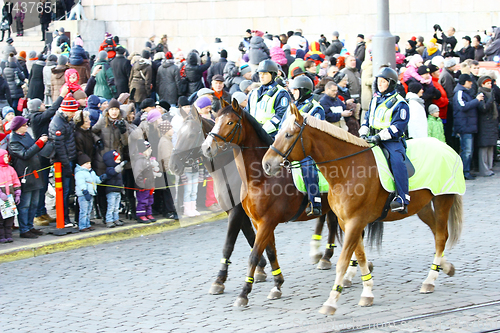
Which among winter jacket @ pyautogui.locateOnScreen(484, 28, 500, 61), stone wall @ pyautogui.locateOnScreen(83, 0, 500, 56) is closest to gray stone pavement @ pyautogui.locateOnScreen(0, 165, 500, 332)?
winter jacket @ pyautogui.locateOnScreen(484, 28, 500, 61)

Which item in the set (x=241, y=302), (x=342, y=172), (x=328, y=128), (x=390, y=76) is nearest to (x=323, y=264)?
(x=241, y=302)

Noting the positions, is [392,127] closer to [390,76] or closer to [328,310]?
[390,76]

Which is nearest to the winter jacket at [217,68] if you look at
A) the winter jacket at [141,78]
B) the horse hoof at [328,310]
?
the winter jacket at [141,78]

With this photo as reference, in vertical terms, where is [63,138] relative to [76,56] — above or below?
below

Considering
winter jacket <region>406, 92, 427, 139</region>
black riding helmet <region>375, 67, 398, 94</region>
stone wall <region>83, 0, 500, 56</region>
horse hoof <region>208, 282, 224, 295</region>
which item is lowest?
horse hoof <region>208, 282, 224, 295</region>

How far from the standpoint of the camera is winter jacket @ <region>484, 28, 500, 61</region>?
19.7 meters

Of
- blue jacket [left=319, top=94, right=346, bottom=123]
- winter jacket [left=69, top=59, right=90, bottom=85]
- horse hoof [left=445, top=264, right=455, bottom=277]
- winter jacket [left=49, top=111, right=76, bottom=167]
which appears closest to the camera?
horse hoof [left=445, top=264, right=455, bottom=277]

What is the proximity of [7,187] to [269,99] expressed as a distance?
434 centimetres

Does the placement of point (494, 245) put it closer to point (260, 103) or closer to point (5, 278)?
point (260, 103)

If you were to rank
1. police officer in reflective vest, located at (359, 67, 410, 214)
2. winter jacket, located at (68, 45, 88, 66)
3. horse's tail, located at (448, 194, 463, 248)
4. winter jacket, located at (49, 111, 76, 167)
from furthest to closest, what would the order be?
winter jacket, located at (68, 45, 88, 66) → winter jacket, located at (49, 111, 76, 167) → horse's tail, located at (448, 194, 463, 248) → police officer in reflective vest, located at (359, 67, 410, 214)

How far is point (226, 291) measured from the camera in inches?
315

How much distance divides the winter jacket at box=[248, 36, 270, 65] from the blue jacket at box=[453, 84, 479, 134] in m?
4.69

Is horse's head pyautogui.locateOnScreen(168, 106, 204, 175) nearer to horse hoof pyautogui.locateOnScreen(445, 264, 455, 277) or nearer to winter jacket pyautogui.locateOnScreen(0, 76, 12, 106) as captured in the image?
horse hoof pyautogui.locateOnScreen(445, 264, 455, 277)

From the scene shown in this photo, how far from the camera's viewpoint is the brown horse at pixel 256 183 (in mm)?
7508
